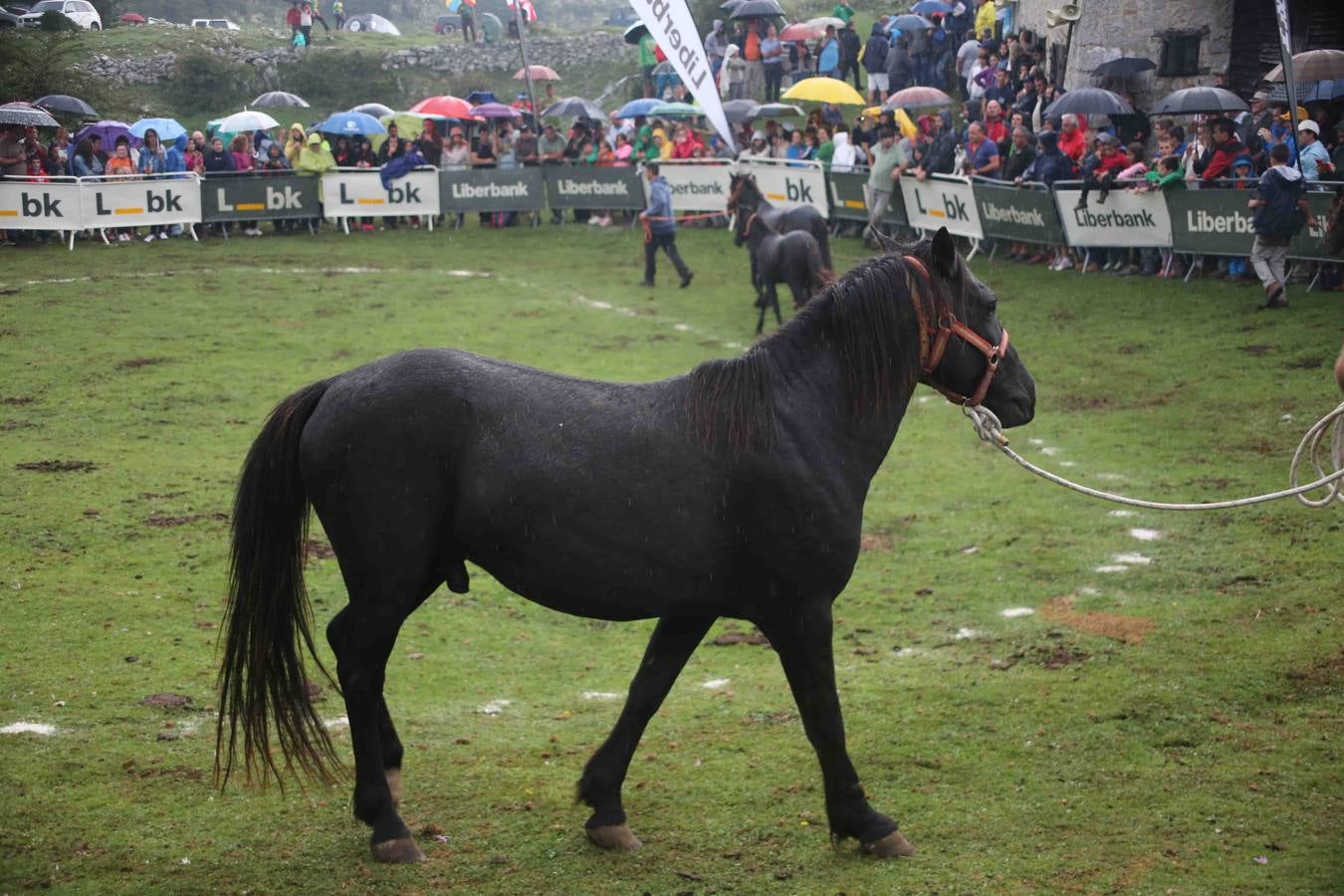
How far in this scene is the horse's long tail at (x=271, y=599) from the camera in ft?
19.3

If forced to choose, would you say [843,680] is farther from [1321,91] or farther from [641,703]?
[1321,91]

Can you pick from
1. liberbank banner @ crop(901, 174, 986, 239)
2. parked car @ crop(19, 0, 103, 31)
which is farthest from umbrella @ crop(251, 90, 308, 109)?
liberbank banner @ crop(901, 174, 986, 239)

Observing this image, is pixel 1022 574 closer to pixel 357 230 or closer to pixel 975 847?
pixel 975 847

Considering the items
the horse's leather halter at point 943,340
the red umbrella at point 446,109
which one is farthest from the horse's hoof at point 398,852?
the red umbrella at point 446,109

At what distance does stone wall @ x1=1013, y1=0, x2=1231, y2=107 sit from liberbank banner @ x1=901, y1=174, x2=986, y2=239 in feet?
15.4

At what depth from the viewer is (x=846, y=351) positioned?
5.84 metres

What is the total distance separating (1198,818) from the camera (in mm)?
5879

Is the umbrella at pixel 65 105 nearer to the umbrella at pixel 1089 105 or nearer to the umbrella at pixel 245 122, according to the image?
the umbrella at pixel 245 122

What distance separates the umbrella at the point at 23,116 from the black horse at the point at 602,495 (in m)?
22.5

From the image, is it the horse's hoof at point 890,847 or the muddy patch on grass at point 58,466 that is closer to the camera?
the horse's hoof at point 890,847

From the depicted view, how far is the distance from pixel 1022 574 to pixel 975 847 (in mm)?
4472

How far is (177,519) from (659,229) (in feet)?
42.6

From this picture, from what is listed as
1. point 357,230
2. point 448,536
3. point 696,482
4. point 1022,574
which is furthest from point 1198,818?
point 357,230

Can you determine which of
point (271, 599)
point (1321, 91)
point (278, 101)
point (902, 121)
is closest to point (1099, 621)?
point (271, 599)
